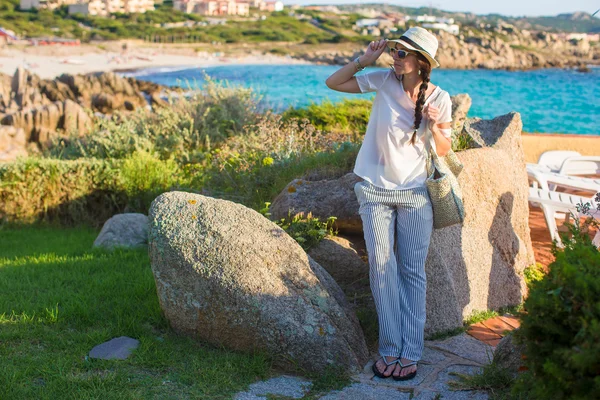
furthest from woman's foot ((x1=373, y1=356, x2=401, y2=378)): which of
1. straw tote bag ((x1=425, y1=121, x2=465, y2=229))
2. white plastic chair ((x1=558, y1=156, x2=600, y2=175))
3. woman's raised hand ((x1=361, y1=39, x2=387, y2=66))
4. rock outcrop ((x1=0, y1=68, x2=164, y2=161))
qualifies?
rock outcrop ((x1=0, y1=68, x2=164, y2=161))

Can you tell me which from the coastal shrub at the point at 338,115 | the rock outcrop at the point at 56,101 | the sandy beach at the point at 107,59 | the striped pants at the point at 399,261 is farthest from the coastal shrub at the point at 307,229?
the sandy beach at the point at 107,59

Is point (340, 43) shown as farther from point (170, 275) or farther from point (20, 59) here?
point (170, 275)

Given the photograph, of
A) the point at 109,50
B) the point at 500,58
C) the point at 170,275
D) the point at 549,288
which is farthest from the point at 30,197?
the point at 500,58

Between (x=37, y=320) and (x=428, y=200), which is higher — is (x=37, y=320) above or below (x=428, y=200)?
below

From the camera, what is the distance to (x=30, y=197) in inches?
342

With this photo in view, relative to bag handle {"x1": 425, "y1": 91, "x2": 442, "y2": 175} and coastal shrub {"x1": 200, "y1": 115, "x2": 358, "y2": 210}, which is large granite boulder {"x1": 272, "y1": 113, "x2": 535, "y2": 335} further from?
bag handle {"x1": 425, "y1": 91, "x2": 442, "y2": 175}

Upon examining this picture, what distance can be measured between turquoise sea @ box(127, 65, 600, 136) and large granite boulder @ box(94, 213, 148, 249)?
22.2 meters

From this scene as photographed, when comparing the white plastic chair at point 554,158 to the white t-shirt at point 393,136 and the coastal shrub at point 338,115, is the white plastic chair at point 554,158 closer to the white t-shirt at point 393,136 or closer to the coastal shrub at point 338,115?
the coastal shrub at point 338,115

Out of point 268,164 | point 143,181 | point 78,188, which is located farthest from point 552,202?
point 78,188

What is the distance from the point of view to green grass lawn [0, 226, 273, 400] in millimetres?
3861

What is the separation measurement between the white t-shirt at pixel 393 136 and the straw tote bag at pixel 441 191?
0.17 feet

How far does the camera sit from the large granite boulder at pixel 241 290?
4.21 m

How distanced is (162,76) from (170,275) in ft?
Result: 170

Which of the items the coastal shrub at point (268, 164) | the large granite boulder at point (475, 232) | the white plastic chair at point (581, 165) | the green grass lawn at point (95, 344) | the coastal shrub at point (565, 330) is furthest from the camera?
the white plastic chair at point (581, 165)
